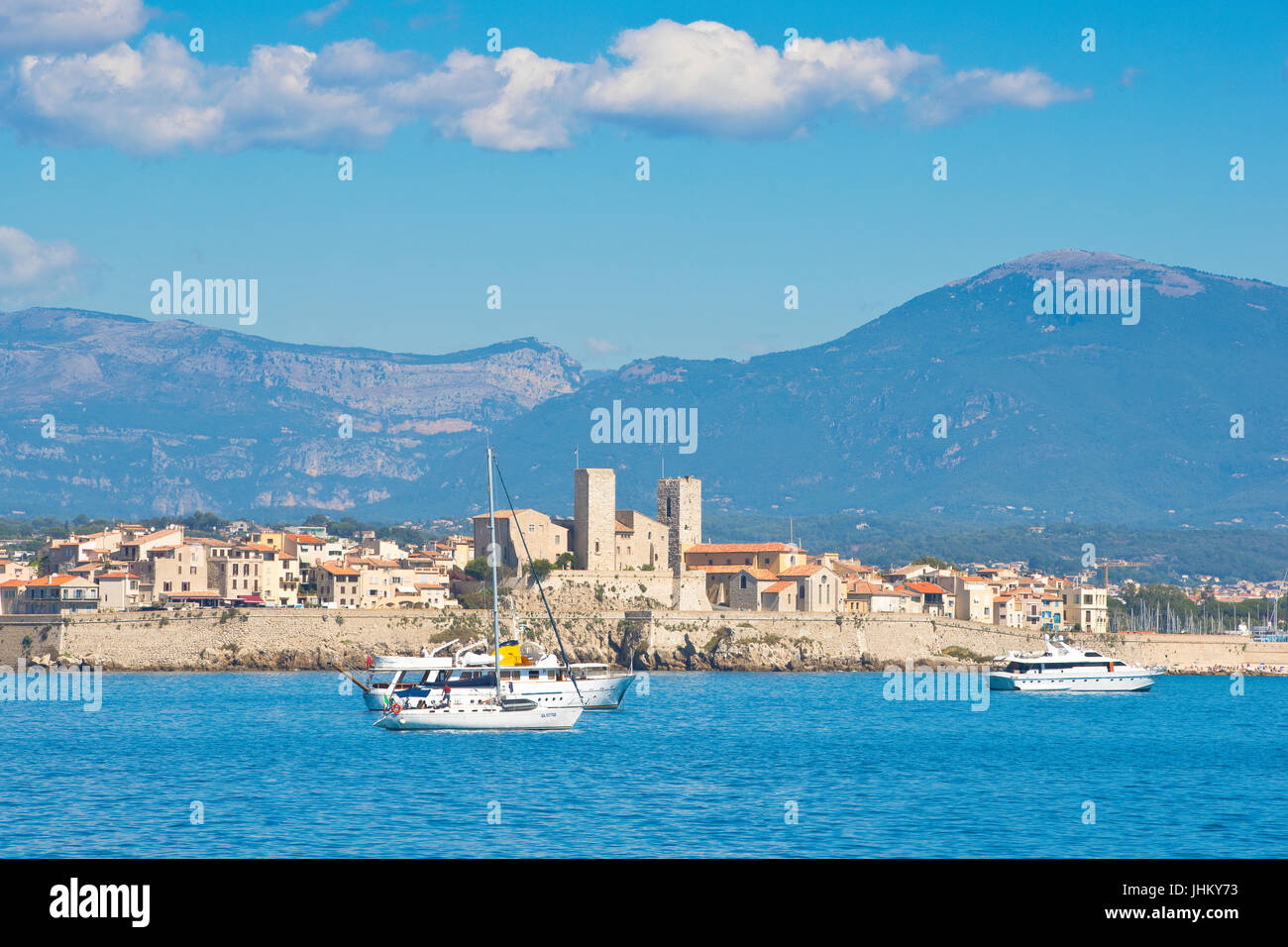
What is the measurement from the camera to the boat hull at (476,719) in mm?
47281

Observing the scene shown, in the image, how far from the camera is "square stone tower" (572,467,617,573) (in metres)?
90.2

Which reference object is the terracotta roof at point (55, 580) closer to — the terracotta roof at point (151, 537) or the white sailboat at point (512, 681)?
the terracotta roof at point (151, 537)

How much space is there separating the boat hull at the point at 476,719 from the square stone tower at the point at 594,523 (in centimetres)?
4224

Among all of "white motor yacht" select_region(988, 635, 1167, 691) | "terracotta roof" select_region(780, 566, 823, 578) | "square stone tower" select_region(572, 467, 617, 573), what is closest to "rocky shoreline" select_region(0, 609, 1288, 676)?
"terracotta roof" select_region(780, 566, 823, 578)

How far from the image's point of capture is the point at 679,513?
96.4 meters

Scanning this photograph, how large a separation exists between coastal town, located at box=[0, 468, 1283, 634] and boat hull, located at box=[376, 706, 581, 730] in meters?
33.5

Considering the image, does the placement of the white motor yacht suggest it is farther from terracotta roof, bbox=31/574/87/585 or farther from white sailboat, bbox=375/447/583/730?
terracotta roof, bbox=31/574/87/585

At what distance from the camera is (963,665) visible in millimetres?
83562

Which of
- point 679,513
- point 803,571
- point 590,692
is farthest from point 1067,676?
point 679,513

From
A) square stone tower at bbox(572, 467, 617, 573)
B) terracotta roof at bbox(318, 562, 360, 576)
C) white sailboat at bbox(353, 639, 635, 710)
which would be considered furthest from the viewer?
terracotta roof at bbox(318, 562, 360, 576)

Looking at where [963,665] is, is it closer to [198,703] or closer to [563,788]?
[198,703]

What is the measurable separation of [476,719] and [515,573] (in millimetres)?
39586

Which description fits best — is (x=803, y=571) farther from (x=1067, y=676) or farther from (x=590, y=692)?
(x=590, y=692)
